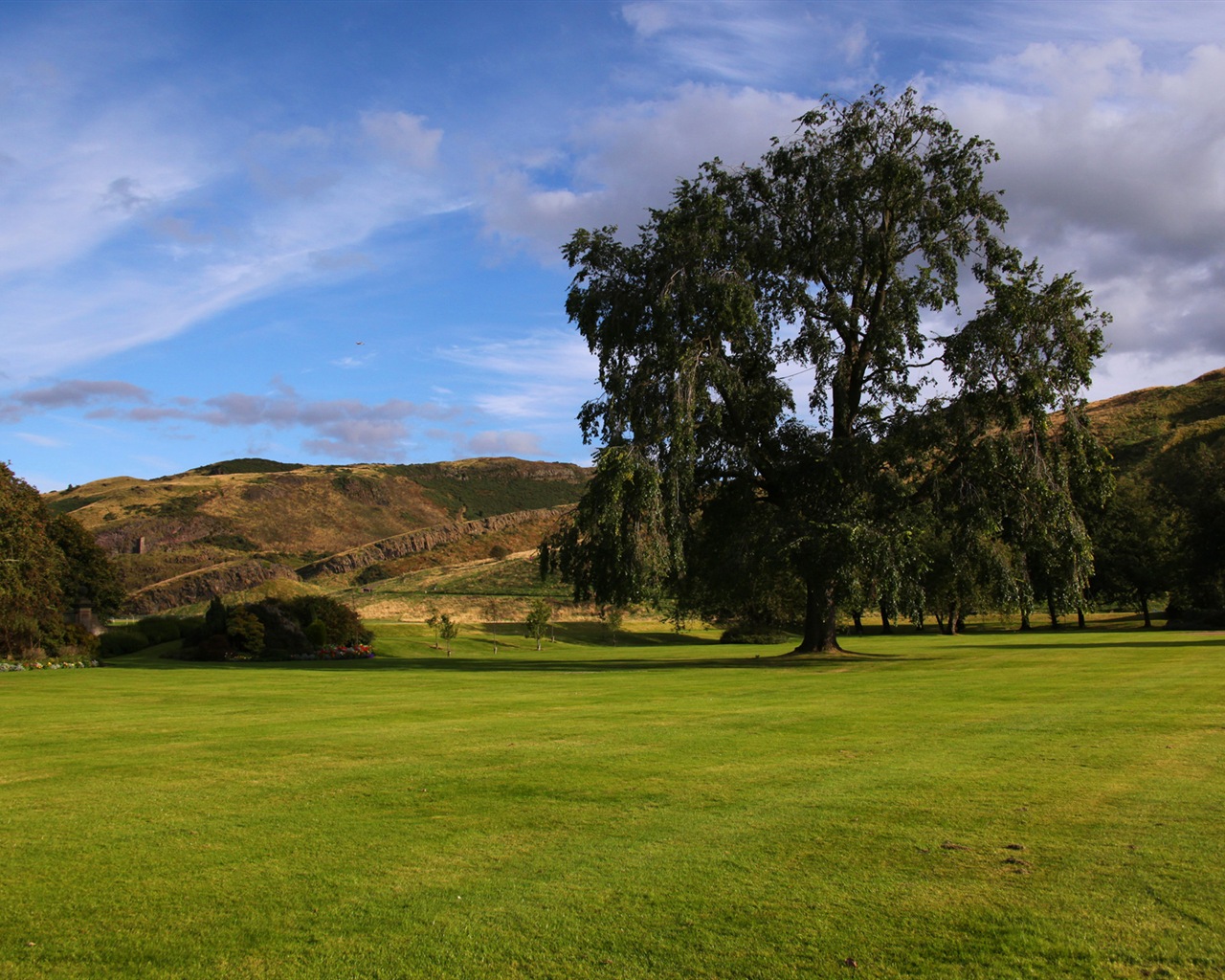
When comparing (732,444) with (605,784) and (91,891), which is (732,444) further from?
(91,891)

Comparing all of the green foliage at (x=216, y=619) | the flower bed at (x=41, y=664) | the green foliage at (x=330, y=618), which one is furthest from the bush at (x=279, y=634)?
the flower bed at (x=41, y=664)

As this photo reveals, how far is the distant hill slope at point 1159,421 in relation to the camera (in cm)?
8756

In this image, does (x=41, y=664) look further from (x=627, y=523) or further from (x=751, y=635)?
(x=751, y=635)

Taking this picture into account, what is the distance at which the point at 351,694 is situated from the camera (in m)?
A: 18.5

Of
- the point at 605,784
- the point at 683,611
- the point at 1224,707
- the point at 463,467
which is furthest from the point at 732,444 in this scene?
the point at 463,467

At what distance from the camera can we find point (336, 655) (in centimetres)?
3922

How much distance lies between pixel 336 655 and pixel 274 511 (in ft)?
303

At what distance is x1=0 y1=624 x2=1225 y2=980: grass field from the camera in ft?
15.3

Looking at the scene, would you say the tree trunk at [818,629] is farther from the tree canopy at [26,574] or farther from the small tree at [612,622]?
the tree canopy at [26,574]

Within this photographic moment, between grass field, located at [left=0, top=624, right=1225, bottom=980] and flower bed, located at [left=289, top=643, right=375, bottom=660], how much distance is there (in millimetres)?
25499

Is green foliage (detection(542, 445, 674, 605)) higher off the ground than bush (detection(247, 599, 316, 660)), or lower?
higher

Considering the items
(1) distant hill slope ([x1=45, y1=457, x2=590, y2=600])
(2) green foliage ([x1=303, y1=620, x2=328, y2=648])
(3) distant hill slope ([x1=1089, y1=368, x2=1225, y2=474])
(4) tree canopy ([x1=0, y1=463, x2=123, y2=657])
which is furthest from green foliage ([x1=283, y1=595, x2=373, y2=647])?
(3) distant hill slope ([x1=1089, y1=368, x2=1225, y2=474])

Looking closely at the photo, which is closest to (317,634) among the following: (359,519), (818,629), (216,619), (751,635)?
(216,619)

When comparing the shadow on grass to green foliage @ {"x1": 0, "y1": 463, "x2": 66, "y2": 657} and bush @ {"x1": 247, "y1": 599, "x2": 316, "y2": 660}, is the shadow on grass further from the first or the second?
bush @ {"x1": 247, "y1": 599, "x2": 316, "y2": 660}
